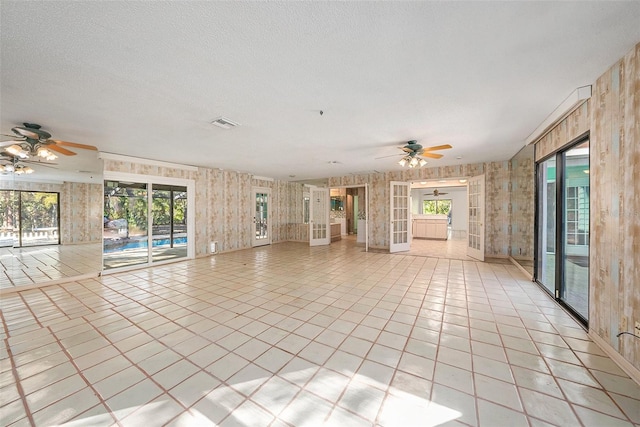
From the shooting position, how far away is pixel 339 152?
483cm

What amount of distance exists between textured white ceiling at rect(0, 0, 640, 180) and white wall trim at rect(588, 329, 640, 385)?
244cm

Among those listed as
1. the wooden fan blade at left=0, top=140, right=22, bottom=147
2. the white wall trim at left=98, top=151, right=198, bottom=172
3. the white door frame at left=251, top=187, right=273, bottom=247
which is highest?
the white wall trim at left=98, top=151, right=198, bottom=172

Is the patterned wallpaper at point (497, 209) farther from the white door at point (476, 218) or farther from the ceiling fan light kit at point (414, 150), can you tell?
the ceiling fan light kit at point (414, 150)

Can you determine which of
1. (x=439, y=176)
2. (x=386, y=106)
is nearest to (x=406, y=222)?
(x=439, y=176)

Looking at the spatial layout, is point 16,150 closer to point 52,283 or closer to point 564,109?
point 52,283

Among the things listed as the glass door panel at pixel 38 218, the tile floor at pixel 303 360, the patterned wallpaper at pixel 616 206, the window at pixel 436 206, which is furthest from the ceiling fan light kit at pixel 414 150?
the window at pixel 436 206

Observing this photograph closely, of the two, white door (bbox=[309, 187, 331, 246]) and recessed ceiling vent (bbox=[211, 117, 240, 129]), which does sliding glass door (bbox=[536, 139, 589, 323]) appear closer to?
recessed ceiling vent (bbox=[211, 117, 240, 129])

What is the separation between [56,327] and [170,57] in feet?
10.3

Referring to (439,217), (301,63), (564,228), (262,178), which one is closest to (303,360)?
(301,63)

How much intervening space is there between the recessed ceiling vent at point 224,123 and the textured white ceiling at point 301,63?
112 mm

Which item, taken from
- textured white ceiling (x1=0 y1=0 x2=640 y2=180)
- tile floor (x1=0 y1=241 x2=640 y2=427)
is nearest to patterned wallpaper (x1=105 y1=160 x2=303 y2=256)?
textured white ceiling (x1=0 y1=0 x2=640 y2=180)

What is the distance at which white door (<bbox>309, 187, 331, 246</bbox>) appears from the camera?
846 cm

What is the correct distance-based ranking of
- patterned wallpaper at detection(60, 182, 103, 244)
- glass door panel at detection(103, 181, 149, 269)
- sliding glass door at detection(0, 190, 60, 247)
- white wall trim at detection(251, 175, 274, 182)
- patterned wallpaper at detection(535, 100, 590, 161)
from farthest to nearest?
white wall trim at detection(251, 175, 274, 182) < patterned wallpaper at detection(60, 182, 103, 244) < sliding glass door at detection(0, 190, 60, 247) < glass door panel at detection(103, 181, 149, 269) < patterned wallpaper at detection(535, 100, 590, 161)

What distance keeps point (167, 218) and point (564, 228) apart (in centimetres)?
802
